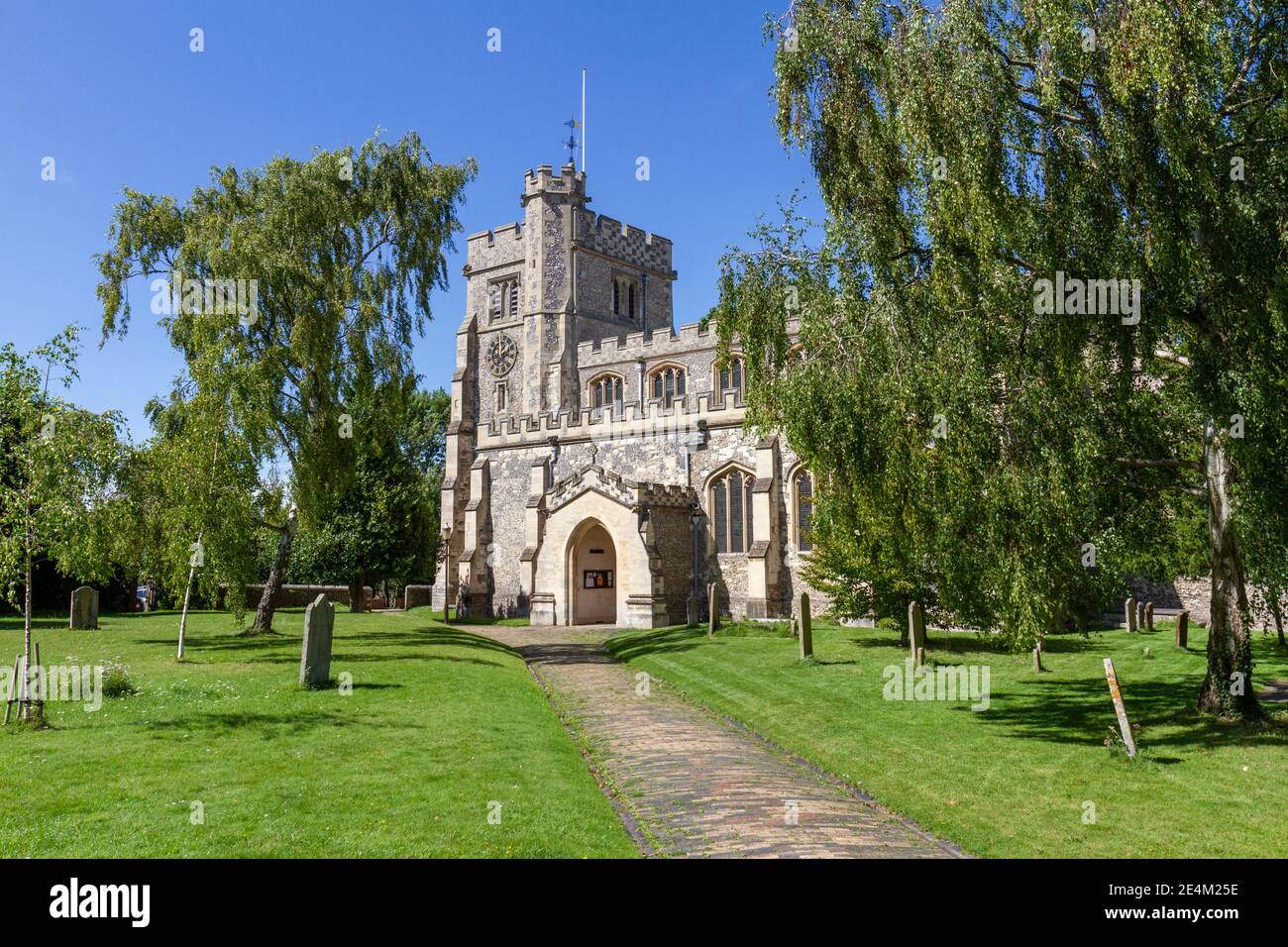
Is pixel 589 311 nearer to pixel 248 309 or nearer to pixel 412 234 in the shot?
Answer: pixel 412 234

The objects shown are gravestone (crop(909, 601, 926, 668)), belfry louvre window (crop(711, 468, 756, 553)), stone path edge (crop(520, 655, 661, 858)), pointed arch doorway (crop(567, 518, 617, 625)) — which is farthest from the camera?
pointed arch doorway (crop(567, 518, 617, 625))

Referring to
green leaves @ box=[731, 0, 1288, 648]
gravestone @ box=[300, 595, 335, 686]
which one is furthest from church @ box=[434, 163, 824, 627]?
gravestone @ box=[300, 595, 335, 686]

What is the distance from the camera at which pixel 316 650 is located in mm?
13008

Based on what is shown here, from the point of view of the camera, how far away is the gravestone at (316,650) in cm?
1291

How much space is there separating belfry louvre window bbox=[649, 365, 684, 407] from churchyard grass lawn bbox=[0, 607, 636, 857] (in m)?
23.1

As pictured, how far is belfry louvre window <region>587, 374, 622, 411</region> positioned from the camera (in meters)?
38.8

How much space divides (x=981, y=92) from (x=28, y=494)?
11.9 m

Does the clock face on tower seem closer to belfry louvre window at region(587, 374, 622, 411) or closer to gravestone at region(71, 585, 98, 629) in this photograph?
belfry louvre window at region(587, 374, 622, 411)

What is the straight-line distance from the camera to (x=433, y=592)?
36031mm

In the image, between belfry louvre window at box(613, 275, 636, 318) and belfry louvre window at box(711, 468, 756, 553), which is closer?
belfry louvre window at box(711, 468, 756, 553)

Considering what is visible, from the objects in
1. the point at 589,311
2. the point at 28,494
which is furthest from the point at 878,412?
the point at 589,311

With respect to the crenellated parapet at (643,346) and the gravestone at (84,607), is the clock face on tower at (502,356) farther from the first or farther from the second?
the gravestone at (84,607)

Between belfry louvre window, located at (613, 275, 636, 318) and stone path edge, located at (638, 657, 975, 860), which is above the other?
belfry louvre window, located at (613, 275, 636, 318)

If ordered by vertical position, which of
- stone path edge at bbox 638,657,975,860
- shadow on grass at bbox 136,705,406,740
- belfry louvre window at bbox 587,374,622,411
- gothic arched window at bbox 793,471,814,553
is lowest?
stone path edge at bbox 638,657,975,860
